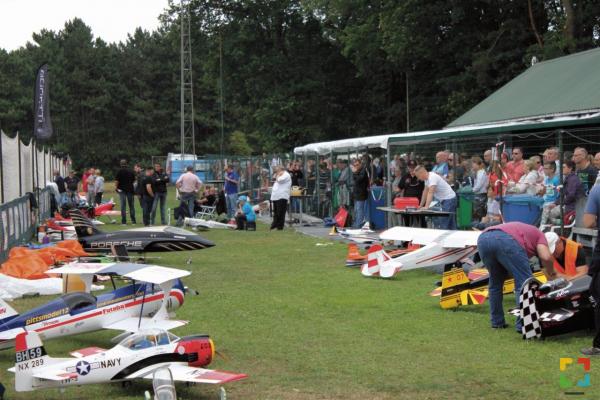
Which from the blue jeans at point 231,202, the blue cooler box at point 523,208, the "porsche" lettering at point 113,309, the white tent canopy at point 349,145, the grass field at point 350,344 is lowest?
the grass field at point 350,344

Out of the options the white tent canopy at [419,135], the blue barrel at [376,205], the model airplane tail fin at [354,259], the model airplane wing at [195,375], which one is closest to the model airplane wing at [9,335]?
the model airplane wing at [195,375]

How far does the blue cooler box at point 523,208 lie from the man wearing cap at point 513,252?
18.9ft

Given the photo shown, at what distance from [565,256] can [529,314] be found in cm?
145

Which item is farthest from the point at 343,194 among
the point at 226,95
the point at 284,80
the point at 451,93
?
the point at 226,95

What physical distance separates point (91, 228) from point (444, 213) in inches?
293

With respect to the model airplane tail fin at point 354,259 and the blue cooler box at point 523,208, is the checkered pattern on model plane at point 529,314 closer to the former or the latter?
the blue cooler box at point 523,208

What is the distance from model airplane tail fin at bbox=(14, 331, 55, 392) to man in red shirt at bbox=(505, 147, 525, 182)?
10.9 m

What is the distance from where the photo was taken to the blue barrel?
71.8ft

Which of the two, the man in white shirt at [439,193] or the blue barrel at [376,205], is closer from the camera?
the man in white shirt at [439,193]

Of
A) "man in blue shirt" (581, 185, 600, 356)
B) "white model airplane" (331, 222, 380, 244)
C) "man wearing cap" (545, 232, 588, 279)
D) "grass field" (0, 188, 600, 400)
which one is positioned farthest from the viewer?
"white model airplane" (331, 222, 380, 244)

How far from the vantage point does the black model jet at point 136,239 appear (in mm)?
16328

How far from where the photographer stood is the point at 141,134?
83125 mm

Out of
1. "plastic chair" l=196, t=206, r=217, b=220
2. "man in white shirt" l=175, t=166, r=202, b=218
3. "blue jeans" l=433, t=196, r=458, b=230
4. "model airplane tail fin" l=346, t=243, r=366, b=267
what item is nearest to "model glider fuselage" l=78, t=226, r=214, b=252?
"model airplane tail fin" l=346, t=243, r=366, b=267

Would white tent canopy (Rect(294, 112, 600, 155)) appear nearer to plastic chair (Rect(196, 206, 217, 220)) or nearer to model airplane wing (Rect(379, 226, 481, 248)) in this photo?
model airplane wing (Rect(379, 226, 481, 248))
